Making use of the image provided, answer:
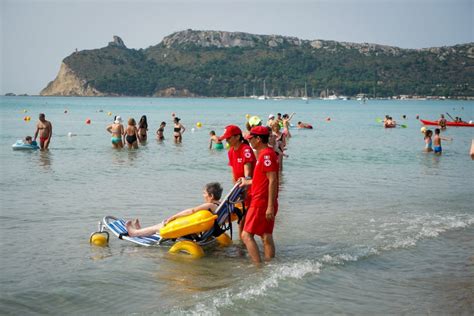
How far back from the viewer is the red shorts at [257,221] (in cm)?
679

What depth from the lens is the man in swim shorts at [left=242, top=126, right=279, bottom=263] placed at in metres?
6.62

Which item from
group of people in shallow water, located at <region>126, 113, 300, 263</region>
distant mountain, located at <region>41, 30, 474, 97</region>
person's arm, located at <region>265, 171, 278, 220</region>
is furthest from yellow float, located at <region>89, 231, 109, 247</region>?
distant mountain, located at <region>41, 30, 474, 97</region>

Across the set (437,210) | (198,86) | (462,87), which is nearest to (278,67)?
(198,86)

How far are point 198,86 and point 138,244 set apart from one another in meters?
182

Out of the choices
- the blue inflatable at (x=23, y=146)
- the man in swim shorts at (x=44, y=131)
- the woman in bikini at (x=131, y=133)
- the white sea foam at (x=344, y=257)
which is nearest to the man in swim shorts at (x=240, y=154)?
the white sea foam at (x=344, y=257)

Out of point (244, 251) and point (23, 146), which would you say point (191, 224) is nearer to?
point (244, 251)

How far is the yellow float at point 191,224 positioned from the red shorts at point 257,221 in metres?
0.64

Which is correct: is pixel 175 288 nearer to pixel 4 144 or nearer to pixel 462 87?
pixel 4 144

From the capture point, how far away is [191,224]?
7.39m

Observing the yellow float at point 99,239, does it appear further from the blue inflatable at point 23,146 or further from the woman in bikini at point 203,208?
the blue inflatable at point 23,146

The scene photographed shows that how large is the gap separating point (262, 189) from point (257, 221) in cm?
38

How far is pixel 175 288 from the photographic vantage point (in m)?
6.40

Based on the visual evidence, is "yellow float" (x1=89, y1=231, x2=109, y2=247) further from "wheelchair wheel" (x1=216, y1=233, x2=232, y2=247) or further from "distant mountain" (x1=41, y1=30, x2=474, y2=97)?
"distant mountain" (x1=41, y1=30, x2=474, y2=97)

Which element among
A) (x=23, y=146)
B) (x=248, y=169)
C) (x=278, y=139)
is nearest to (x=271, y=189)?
(x=248, y=169)
